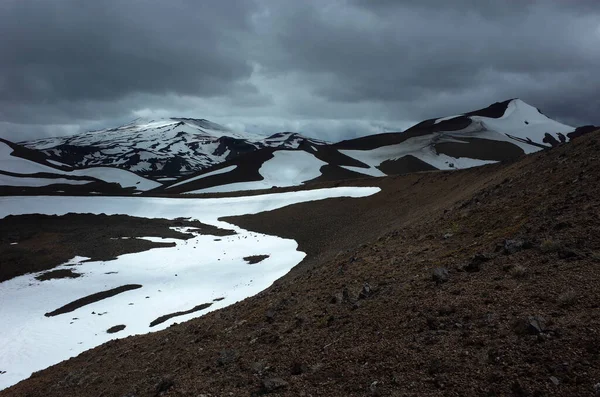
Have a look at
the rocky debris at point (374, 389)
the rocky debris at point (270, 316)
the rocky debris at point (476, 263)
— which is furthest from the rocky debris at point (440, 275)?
the rocky debris at point (270, 316)

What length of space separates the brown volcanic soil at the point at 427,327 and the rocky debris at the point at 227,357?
0.19 feet

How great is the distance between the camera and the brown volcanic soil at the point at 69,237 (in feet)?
120

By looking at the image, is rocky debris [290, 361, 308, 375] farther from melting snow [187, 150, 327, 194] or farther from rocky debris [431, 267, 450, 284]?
melting snow [187, 150, 327, 194]

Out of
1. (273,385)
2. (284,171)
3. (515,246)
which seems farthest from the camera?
(284,171)

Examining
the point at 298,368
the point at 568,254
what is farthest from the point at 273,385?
the point at 568,254

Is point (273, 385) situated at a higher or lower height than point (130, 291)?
higher

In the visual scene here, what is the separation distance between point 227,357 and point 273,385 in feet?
7.81

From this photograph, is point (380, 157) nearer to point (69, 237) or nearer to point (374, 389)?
point (69, 237)

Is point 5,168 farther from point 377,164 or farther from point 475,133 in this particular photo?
point 475,133

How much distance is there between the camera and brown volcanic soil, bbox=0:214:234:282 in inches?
1437

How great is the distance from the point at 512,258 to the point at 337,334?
5069mm

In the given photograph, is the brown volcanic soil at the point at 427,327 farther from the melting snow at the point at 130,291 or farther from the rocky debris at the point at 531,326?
the melting snow at the point at 130,291

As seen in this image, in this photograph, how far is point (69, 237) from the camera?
1794 inches

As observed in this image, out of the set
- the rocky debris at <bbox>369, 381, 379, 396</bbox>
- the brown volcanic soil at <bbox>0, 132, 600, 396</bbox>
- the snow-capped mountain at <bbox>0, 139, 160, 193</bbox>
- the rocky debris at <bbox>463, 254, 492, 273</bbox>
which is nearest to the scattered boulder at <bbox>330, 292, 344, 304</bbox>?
the brown volcanic soil at <bbox>0, 132, 600, 396</bbox>
